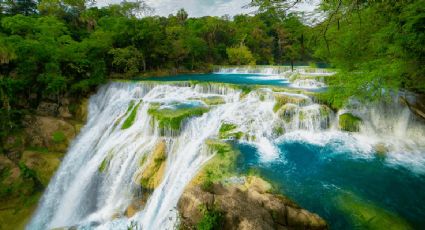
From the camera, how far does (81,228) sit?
8.13 metres

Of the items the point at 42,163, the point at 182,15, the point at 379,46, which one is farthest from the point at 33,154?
the point at 182,15

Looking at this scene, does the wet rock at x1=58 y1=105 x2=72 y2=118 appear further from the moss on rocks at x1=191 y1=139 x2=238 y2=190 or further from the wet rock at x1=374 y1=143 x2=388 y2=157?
the wet rock at x1=374 y1=143 x2=388 y2=157

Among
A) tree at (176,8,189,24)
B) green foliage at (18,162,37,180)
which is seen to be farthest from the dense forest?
tree at (176,8,189,24)

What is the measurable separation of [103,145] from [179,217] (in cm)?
821

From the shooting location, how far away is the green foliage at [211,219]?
4203mm

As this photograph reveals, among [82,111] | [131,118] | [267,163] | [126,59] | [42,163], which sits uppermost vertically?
[126,59]

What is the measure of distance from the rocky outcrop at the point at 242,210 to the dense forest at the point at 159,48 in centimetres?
301

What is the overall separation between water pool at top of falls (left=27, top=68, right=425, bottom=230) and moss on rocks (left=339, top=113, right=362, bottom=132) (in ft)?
0.77

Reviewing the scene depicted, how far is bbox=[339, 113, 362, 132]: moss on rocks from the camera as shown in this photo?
1048 cm

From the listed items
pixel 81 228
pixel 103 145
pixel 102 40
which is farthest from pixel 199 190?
pixel 102 40

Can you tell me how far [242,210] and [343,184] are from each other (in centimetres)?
419

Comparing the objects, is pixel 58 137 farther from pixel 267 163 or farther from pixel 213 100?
pixel 267 163

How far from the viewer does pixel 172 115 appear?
10.9 m

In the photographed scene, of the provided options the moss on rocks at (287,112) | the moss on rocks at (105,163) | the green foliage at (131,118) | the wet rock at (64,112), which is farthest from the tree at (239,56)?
the moss on rocks at (105,163)
